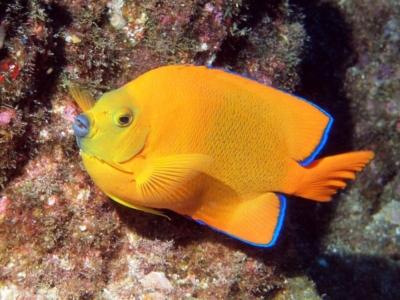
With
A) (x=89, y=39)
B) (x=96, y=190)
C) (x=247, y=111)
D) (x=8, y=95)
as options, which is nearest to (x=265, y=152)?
(x=247, y=111)

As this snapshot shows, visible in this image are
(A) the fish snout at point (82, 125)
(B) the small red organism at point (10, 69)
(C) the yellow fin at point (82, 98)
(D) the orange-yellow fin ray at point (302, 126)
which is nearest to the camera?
(A) the fish snout at point (82, 125)

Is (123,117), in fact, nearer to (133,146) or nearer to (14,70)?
(133,146)

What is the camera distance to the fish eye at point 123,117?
221 cm

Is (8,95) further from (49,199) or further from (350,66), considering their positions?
(350,66)

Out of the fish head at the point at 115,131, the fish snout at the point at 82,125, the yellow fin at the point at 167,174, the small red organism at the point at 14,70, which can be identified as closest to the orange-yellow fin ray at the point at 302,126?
the yellow fin at the point at 167,174

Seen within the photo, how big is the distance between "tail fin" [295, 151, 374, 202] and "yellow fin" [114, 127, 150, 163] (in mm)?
1246

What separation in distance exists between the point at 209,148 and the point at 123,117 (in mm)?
597

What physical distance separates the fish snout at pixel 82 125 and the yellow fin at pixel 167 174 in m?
0.43

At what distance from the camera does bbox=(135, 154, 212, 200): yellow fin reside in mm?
2203

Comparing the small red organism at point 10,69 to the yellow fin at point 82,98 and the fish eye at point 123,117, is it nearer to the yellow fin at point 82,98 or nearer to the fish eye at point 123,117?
the yellow fin at point 82,98

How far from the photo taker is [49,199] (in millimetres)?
2652

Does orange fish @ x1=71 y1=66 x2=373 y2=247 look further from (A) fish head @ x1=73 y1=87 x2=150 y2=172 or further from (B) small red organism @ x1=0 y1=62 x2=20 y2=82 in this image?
(B) small red organism @ x1=0 y1=62 x2=20 y2=82

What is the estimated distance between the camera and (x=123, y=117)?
2211 millimetres

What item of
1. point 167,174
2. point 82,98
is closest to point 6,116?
point 82,98
